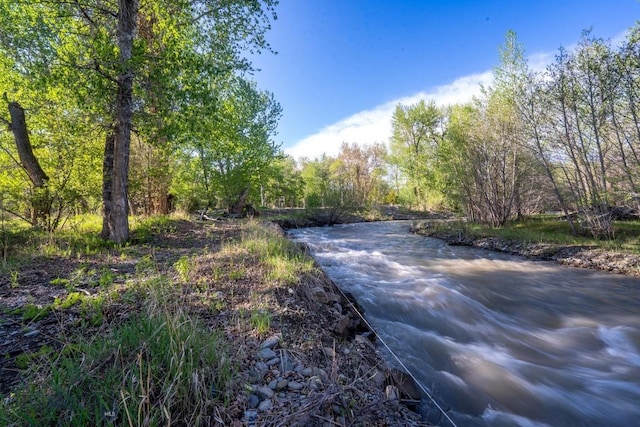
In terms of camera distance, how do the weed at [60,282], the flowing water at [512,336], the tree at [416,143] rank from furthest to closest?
the tree at [416,143]
the weed at [60,282]
the flowing water at [512,336]

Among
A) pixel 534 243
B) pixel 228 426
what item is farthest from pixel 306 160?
pixel 228 426

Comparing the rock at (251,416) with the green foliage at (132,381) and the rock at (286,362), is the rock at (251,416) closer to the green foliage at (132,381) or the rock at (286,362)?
the green foliage at (132,381)

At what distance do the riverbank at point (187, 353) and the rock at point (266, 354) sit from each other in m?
0.02

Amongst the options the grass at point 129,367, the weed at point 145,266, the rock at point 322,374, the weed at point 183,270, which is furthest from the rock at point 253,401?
the weed at point 145,266

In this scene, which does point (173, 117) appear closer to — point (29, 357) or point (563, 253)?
point (29, 357)

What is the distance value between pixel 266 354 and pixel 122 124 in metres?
6.90

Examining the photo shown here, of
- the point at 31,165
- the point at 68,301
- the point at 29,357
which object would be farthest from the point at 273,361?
the point at 31,165

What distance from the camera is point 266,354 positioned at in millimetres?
2539

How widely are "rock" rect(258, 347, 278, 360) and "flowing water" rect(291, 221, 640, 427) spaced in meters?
1.67

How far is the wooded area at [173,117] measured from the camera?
20.9 feet

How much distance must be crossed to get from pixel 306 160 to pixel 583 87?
136 feet

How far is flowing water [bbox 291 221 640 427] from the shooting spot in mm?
3111

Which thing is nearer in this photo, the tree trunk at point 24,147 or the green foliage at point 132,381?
the green foliage at point 132,381

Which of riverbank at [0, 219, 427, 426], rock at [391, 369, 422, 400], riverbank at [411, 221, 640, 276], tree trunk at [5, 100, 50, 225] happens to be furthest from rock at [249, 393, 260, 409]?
riverbank at [411, 221, 640, 276]
